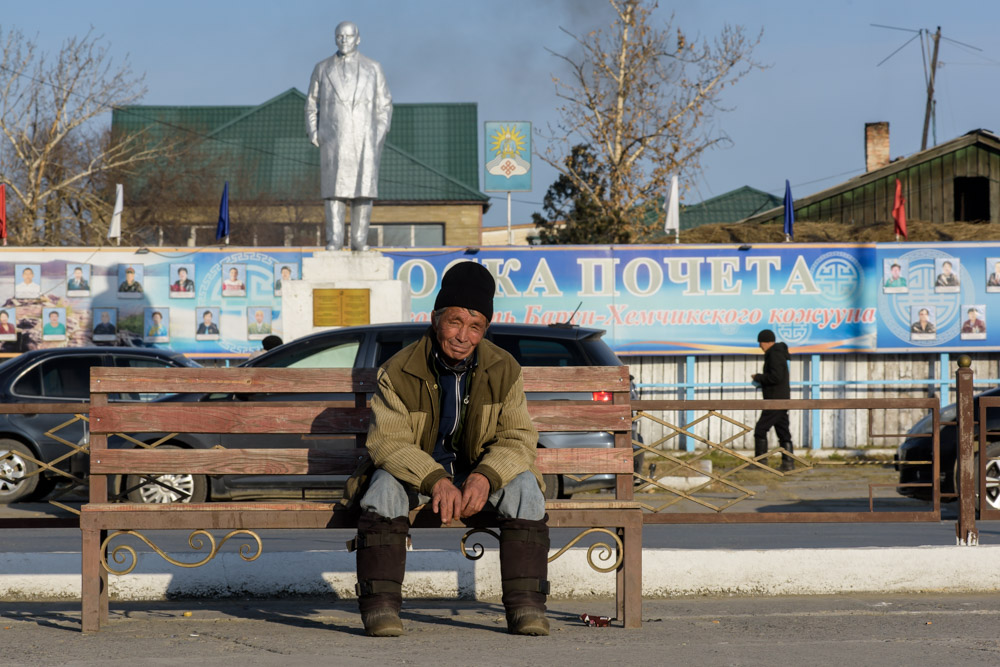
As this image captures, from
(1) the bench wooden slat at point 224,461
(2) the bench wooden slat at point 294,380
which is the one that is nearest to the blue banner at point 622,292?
(2) the bench wooden slat at point 294,380

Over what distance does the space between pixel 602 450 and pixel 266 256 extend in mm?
14074

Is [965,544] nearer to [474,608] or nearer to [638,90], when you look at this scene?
[474,608]

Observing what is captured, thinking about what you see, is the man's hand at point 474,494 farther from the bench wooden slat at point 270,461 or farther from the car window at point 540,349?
the car window at point 540,349

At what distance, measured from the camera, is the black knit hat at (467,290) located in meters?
4.99

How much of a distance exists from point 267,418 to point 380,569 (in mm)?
996

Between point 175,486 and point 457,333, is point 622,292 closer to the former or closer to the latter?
point 175,486

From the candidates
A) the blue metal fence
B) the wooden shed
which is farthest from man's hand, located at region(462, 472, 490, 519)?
the wooden shed

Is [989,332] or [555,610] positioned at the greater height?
[989,332]

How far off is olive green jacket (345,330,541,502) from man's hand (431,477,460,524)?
0.51ft

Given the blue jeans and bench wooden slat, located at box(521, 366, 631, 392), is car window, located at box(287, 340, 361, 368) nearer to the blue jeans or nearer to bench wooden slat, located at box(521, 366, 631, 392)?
bench wooden slat, located at box(521, 366, 631, 392)

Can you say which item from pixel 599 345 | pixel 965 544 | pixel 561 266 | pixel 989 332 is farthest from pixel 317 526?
pixel 989 332

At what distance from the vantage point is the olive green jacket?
191 inches

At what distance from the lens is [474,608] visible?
222 inches

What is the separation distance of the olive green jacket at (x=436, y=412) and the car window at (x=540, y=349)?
22.1ft
